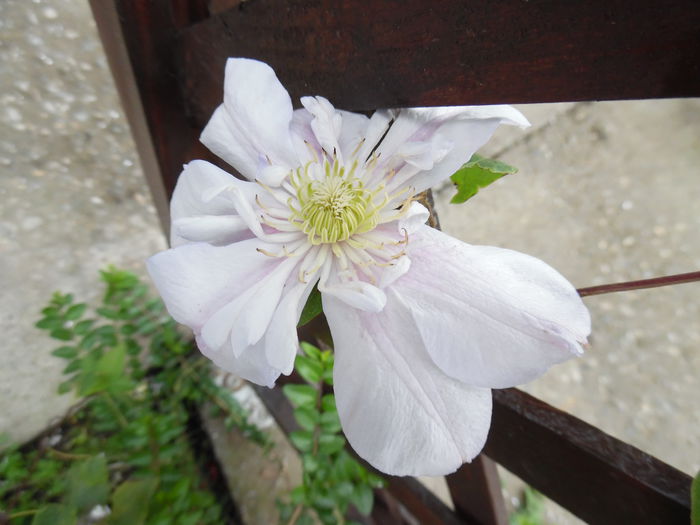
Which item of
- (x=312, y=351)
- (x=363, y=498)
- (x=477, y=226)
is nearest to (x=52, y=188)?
(x=312, y=351)

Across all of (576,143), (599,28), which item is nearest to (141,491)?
(599,28)

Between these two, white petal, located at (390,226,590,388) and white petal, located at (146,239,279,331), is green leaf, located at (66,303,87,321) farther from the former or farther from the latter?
white petal, located at (390,226,590,388)

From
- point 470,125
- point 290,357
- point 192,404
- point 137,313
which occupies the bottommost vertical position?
point 192,404

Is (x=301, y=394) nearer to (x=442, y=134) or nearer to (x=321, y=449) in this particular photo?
(x=321, y=449)

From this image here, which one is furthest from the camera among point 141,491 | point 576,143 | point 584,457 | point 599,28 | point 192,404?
point 576,143

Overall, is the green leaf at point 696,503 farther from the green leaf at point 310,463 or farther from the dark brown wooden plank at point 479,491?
the green leaf at point 310,463

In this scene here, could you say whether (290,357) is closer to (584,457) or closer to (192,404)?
(584,457)

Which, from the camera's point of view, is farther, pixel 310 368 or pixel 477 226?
pixel 477 226

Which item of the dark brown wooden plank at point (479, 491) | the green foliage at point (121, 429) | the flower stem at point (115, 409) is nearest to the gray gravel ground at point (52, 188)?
the green foliage at point (121, 429)

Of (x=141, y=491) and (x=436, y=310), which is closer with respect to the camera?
(x=436, y=310)
